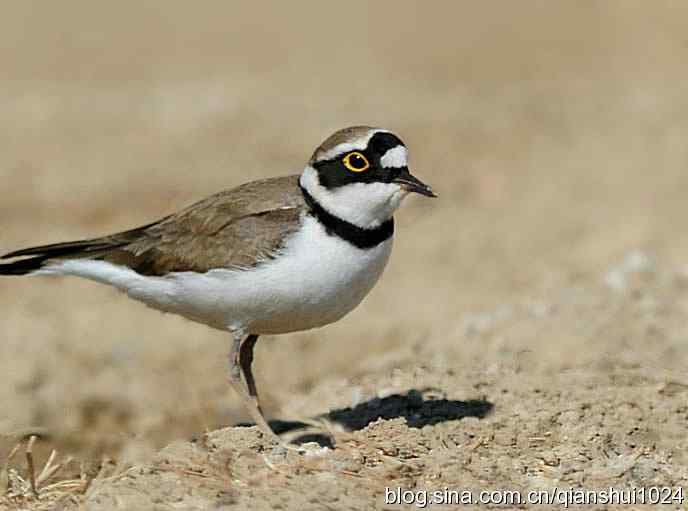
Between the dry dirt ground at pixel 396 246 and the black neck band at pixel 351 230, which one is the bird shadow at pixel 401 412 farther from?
the black neck band at pixel 351 230

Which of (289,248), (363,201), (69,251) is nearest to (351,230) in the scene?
(363,201)

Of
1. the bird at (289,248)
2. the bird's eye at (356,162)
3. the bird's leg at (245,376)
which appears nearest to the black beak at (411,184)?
the bird at (289,248)

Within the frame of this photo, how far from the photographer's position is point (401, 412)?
6188 millimetres

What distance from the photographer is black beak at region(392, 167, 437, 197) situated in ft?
17.8

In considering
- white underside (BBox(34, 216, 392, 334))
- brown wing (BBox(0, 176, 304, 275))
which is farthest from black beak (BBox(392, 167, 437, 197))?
brown wing (BBox(0, 176, 304, 275))

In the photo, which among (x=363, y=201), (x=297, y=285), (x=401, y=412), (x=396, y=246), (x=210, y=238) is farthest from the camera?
(x=396, y=246)

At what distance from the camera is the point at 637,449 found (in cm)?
539

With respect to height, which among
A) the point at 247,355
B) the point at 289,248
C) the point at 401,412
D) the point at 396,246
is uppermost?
the point at 396,246

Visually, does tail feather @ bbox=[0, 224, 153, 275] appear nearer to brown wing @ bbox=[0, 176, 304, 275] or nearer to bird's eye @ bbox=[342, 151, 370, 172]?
brown wing @ bbox=[0, 176, 304, 275]

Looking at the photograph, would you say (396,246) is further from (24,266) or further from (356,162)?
(356,162)

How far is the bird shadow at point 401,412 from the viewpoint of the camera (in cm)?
600

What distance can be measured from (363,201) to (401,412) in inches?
48.9

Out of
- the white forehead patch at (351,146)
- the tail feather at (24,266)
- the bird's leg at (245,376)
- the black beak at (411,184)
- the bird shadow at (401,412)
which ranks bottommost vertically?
the bird shadow at (401,412)

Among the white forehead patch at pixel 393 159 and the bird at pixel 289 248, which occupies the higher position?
the white forehead patch at pixel 393 159
